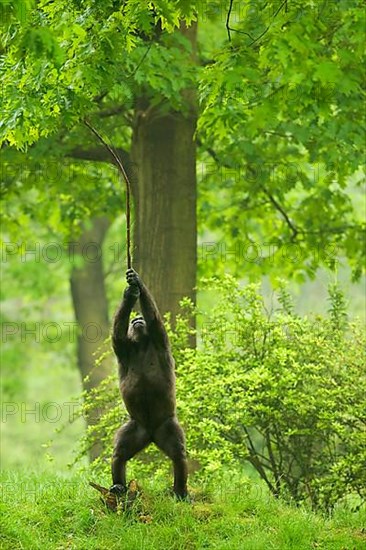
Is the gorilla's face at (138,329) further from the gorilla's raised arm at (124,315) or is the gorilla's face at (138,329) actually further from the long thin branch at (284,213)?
the long thin branch at (284,213)

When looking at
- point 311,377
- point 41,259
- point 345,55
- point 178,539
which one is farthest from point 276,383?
point 41,259

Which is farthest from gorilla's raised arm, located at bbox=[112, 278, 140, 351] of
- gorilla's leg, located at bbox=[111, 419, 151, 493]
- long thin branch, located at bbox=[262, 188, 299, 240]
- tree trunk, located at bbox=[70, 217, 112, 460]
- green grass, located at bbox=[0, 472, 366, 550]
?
tree trunk, located at bbox=[70, 217, 112, 460]

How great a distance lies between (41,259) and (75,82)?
46.7 ft

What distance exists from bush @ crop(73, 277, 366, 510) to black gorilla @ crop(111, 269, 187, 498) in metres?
1.00

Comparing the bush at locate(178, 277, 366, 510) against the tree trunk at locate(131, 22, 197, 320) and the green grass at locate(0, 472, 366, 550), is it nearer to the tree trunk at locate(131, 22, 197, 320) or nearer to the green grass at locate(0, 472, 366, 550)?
the green grass at locate(0, 472, 366, 550)

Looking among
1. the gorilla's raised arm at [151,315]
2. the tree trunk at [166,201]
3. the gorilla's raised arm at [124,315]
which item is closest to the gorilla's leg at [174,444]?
the gorilla's raised arm at [151,315]

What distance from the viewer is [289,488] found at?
1009 cm

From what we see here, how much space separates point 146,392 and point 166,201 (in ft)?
16.4

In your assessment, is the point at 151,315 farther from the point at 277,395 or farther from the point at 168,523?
the point at 277,395

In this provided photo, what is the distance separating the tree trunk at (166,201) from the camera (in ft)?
41.1

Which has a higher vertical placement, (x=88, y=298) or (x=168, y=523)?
(x=88, y=298)

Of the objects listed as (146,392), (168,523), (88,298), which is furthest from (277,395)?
(88,298)

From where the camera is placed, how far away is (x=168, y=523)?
7883 millimetres

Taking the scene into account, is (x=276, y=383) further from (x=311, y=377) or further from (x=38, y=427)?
(x=38, y=427)
